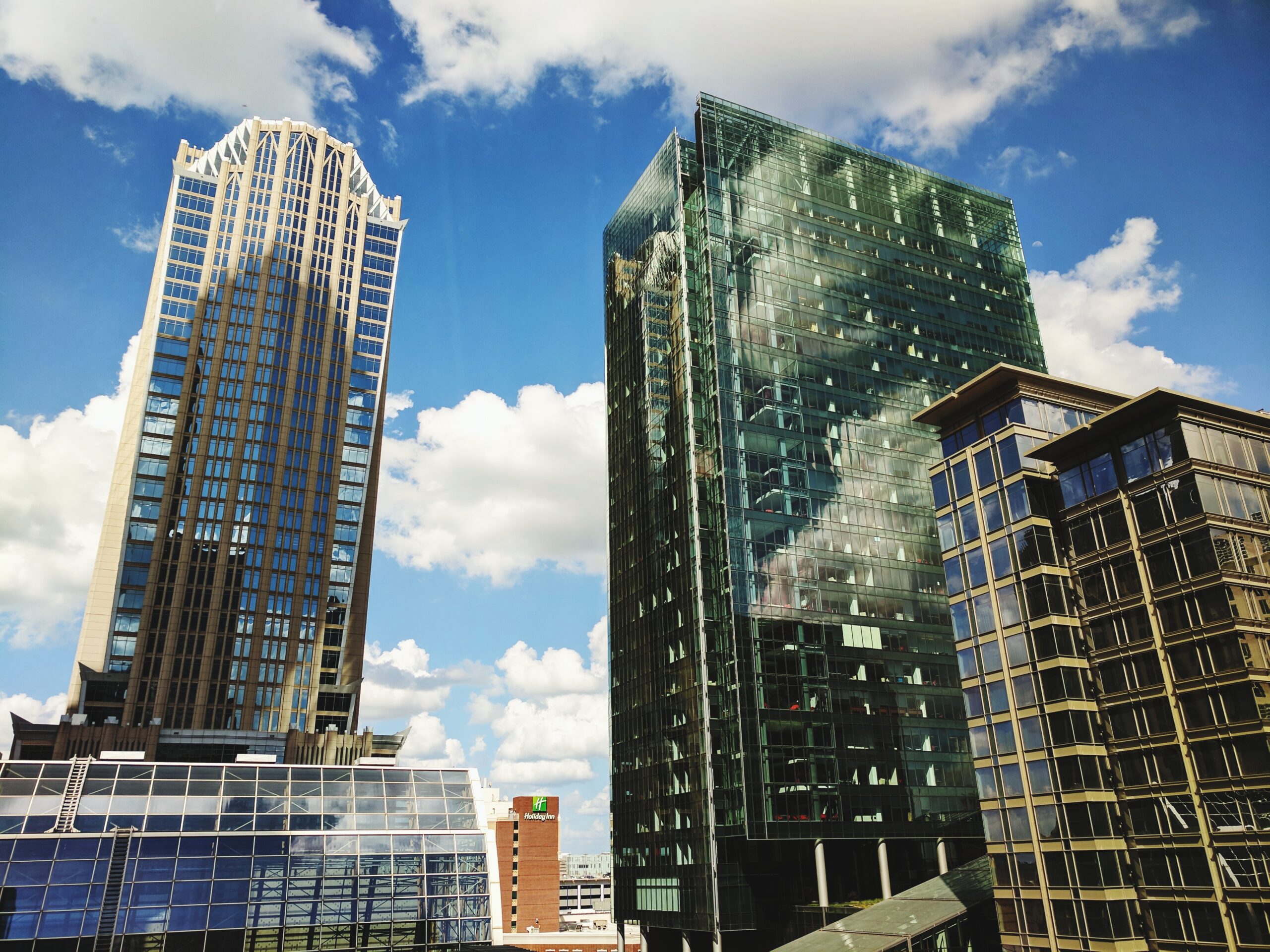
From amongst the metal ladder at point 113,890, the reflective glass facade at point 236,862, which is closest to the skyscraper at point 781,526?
the reflective glass facade at point 236,862

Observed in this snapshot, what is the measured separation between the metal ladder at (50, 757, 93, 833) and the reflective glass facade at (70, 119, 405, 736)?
312 feet

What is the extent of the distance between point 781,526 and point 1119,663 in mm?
46356

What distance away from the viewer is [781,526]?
9900 cm

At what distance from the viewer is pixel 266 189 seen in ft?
552

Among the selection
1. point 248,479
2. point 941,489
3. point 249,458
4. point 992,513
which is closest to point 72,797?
point 992,513

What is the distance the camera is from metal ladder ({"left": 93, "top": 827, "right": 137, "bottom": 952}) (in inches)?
1741

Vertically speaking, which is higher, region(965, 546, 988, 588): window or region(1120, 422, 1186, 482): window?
region(1120, 422, 1186, 482): window

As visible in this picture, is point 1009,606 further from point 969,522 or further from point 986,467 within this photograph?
point 986,467

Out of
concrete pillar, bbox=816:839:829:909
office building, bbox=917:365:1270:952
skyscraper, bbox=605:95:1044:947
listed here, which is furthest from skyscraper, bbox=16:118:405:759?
office building, bbox=917:365:1270:952

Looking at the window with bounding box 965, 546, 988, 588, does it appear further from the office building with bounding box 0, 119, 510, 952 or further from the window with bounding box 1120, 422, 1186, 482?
the office building with bounding box 0, 119, 510, 952

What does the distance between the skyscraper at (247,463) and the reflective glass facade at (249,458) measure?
0.29 metres

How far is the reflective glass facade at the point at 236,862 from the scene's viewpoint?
45.0 m

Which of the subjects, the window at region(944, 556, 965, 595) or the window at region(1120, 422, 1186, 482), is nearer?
the window at region(1120, 422, 1186, 482)

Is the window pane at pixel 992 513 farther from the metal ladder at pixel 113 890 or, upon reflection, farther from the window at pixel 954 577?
the metal ladder at pixel 113 890
